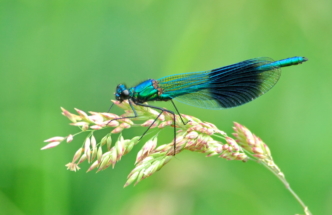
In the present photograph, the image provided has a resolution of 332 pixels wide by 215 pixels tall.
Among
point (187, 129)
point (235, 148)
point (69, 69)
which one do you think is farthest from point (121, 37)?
point (235, 148)

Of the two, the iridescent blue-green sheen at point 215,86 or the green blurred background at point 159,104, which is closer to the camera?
the iridescent blue-green sheen at point 215,86

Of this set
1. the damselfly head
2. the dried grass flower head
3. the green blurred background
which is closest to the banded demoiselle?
the damselfly head

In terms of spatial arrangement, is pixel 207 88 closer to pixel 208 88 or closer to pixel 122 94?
pixel 208 88

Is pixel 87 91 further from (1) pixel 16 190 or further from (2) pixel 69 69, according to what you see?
(1) pixel 16 190

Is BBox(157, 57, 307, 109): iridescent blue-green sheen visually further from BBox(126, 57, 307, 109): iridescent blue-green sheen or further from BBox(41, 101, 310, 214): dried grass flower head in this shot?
BBox(41, 101, 310, 214): dried grass flower head

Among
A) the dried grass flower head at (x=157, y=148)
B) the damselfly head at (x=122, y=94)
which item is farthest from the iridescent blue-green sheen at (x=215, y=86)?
the dried grass flower head at (x=157, y=148)

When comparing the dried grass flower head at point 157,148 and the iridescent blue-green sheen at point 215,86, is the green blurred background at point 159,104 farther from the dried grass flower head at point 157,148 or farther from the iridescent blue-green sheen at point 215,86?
the dried grass flower head at point 157,148

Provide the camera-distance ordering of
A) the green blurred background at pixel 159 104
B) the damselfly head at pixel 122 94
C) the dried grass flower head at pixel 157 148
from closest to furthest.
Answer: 1. the dried grass flower head at pixel 157 148
2. the damselfly head at pixel 122 94
3. the green blurred background at pixel 159 104
